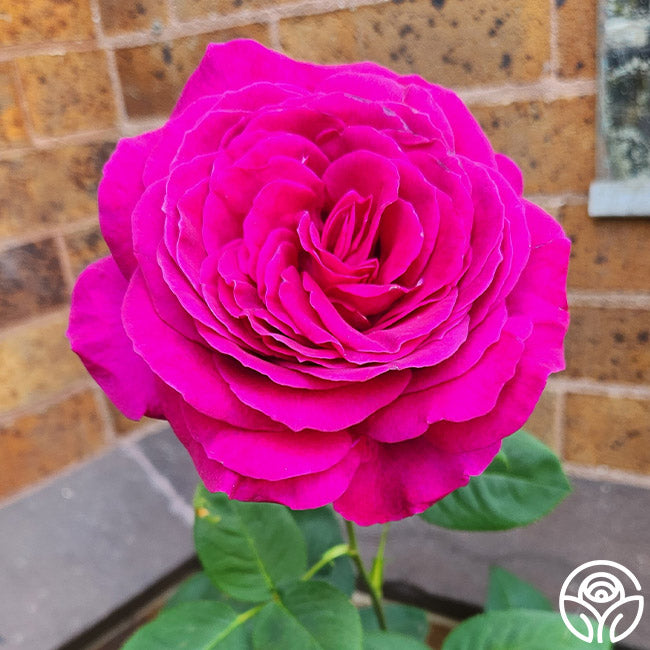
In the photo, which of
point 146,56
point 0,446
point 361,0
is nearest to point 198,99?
point 361,0

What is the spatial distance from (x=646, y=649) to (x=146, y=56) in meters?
0.97

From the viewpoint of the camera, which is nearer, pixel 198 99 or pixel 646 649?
pixel 198 99

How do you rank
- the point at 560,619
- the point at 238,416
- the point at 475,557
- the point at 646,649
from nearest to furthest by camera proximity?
the point at 238,416, the point at 560,619, the point at 646,649, the point at 475,557

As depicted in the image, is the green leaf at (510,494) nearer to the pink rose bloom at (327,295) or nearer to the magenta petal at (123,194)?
the pink rose bloom at (327,295)

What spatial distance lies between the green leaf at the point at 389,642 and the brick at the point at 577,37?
59 cm

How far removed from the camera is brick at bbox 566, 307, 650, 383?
29.0 inches

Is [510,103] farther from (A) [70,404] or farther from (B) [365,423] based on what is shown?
(A) [70,404]

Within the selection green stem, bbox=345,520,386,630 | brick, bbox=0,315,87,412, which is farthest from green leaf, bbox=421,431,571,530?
brick, bbox=0,315,87,412

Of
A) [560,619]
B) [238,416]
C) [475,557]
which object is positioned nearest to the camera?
[238,416]

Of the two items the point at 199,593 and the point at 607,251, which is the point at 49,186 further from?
the point at 607,251

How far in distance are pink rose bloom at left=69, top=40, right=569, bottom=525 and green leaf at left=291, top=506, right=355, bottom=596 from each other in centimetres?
36

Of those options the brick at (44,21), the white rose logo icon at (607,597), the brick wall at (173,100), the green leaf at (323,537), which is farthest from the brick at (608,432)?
the brick at (44,21)

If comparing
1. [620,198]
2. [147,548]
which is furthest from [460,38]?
[147,548]

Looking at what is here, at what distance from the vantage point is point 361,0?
0.71 metres
